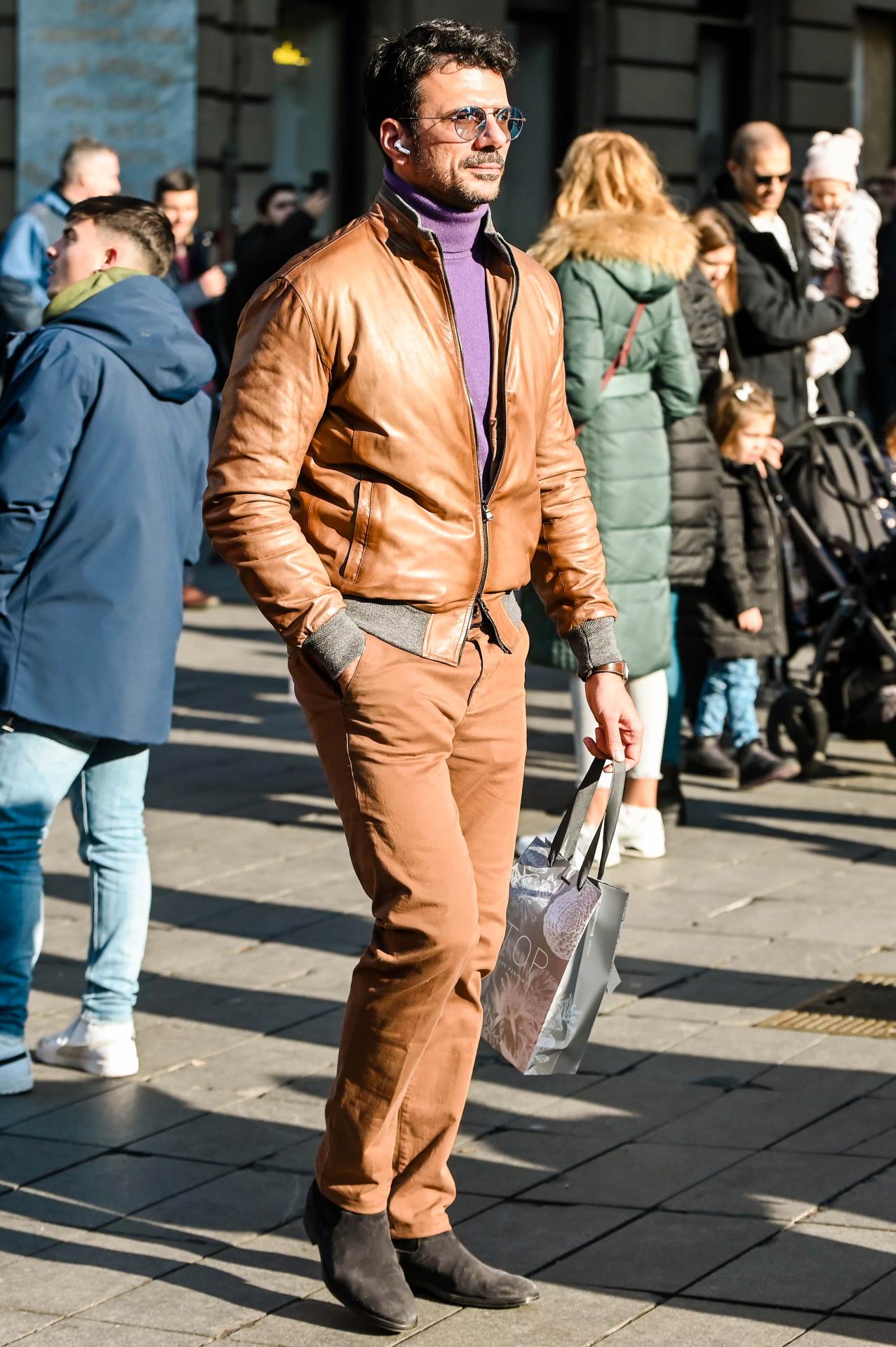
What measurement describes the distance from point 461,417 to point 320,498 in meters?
0.27

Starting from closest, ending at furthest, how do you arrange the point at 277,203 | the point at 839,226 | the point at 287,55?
the point at 839,226 < the point at 277,203 < the point at 287,55

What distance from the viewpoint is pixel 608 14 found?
20.5 meters

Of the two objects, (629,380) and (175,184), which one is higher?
(175,184)

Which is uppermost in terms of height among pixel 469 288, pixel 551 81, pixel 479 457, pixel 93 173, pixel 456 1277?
pixel 551 81

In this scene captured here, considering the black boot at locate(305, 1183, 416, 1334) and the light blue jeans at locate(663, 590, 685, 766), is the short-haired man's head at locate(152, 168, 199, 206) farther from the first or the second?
the black boot at locate(305, 1183, 416, 1334)

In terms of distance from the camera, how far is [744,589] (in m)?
8.24

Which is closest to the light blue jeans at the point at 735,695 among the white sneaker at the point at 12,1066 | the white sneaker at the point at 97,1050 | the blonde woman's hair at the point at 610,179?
the blonde woman's hair at the point at 610,179

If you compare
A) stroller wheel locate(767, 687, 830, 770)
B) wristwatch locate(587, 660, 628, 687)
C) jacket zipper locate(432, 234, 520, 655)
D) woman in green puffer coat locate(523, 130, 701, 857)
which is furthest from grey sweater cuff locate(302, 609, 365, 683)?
stroller wheel locate(767, 687, 830, 770)

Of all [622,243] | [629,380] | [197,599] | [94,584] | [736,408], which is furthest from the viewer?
[197,599]

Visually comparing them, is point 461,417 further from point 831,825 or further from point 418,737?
point 831,825

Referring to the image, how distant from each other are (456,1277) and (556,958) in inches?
21.9

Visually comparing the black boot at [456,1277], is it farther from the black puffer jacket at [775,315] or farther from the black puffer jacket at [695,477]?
the black puffer jacket at [775,315]

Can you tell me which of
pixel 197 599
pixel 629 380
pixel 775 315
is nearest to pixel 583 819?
pixel 629 380

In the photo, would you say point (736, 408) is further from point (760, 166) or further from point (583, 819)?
point (583, 819)
